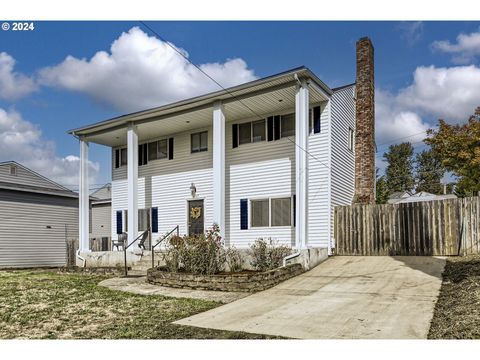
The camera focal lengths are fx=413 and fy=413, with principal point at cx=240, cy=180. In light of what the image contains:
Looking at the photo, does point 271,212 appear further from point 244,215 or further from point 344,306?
point 344,306

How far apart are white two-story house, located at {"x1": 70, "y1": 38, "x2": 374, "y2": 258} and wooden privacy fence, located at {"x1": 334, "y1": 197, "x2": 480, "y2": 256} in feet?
2.48

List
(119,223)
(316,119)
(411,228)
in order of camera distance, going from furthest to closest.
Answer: (119,223)
(316,119)
(411,228)

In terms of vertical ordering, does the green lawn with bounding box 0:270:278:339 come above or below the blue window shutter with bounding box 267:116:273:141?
below

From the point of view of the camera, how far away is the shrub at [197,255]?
1099 cm

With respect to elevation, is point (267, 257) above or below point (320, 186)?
below

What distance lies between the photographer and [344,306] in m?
7.39

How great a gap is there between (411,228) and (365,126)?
4.77m

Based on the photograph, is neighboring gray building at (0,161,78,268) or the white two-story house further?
neighboring gray building at (0,161,78,268)

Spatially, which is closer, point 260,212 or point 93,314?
point 93,314

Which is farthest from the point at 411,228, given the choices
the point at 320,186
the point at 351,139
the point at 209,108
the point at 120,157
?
the point at 120,157

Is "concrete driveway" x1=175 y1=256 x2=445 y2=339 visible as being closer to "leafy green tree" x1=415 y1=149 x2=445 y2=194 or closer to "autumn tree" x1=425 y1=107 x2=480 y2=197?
"autumn tree" x1=425 y1=107 x2=480 y2=197

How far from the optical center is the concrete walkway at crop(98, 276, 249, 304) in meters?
8.92

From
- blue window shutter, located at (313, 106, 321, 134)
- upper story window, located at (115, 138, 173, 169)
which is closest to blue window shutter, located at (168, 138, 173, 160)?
upper story window, located at (115, 138, 173, 169)

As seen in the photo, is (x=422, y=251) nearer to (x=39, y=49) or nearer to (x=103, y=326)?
(x=103, y=326)
